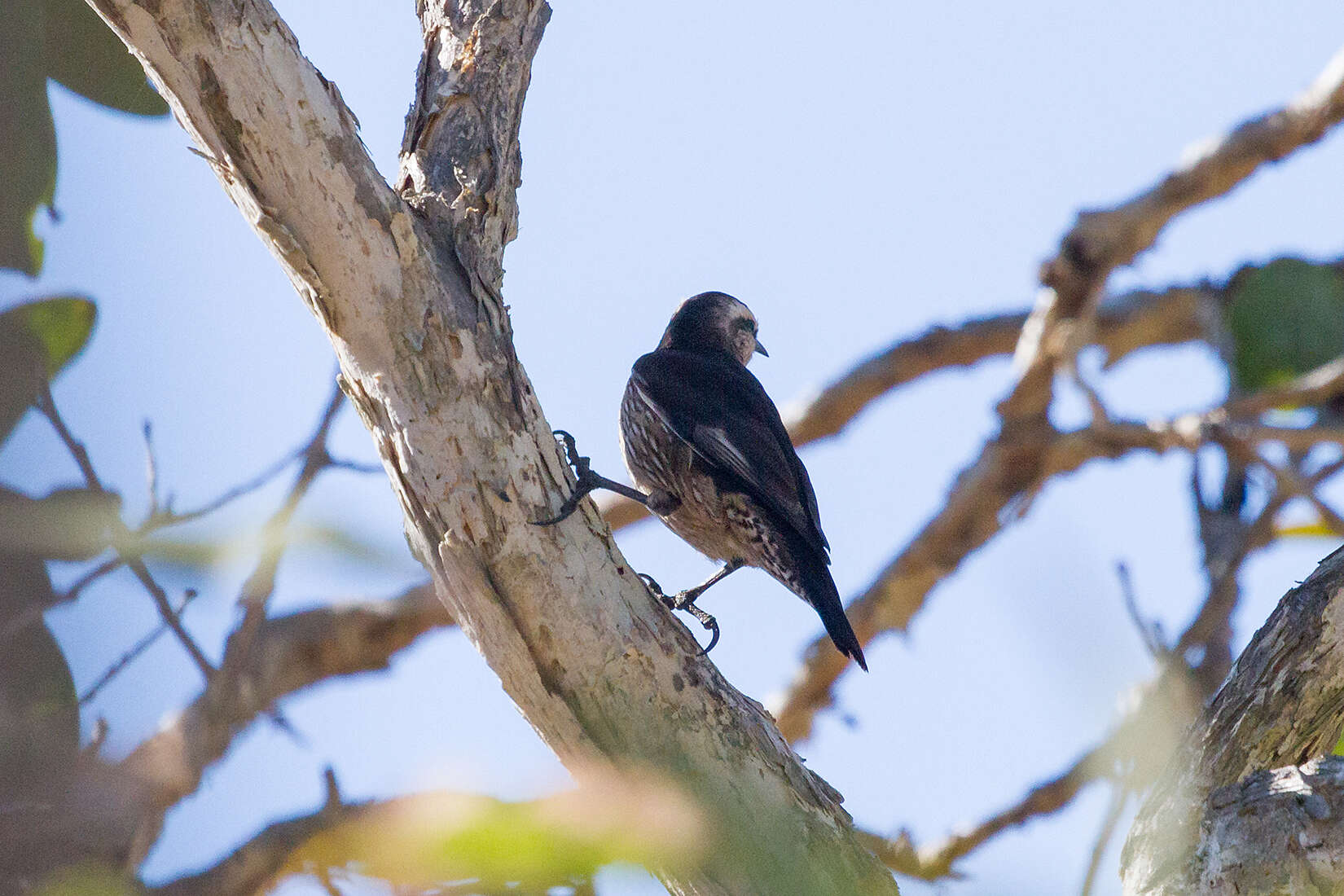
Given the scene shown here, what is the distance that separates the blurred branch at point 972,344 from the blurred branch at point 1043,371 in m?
0.55

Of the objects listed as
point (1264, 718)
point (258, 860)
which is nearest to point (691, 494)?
point (258, 860)

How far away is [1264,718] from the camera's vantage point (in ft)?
8.00

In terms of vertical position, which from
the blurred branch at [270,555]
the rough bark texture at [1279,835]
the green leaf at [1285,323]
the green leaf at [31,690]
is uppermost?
the green leaf at [1285,323]

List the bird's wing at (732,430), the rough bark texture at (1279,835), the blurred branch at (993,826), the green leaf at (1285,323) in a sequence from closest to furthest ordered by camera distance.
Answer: the rough bark texture at (1279,835) < the bird's wing at (732,430) < the blurred branch at (993,826) < the green leaf at (1285,323)

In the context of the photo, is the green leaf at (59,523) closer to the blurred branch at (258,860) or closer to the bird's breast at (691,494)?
the blurred branch at (258,860)

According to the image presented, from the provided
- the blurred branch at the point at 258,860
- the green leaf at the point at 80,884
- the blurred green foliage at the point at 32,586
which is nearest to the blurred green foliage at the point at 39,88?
the blurred green foliage at the point at 32,586

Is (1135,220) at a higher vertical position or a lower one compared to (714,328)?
higher

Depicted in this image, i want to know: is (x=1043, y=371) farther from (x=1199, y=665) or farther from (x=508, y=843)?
(x=508, y=843)

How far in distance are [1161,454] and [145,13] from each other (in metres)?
4.66

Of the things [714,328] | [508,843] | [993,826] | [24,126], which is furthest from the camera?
[993,826]

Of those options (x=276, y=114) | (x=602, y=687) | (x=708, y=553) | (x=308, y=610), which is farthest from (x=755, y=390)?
(x=308, y=610)

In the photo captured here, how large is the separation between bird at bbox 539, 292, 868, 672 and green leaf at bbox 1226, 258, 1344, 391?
254 centimetres

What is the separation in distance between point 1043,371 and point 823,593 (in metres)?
2.76

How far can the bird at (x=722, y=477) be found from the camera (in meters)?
3.76
